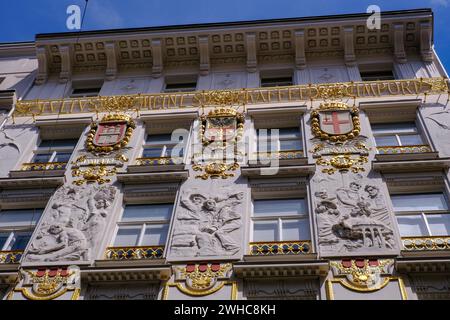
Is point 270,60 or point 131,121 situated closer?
point 131,121

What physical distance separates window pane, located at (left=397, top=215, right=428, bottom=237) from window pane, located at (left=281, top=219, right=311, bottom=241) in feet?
7.34

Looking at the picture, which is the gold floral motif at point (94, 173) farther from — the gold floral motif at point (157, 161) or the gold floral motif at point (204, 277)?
the gold floral motif at point (204, 277)

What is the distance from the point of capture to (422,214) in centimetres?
A: 1237

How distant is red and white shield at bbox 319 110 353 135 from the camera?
15500mm

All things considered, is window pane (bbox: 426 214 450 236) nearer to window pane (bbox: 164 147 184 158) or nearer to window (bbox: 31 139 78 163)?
window pane (bbox: 164 147 184 158)

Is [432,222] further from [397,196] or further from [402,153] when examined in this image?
[402,153]

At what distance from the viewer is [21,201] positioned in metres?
14.2

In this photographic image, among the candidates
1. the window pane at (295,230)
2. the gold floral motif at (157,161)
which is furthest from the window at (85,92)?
the window pane at (295,230)

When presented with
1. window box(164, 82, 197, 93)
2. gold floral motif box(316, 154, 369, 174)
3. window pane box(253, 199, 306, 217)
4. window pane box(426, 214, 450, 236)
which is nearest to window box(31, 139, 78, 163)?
window box(164, 82, 197, 93)
